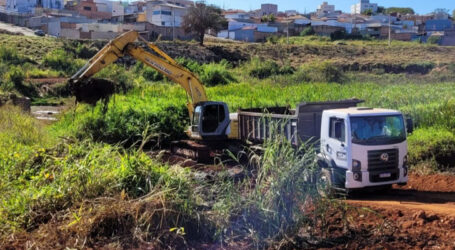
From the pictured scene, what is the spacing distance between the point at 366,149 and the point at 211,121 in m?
7.48

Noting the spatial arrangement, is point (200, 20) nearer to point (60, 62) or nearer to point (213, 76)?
point (60, 62)

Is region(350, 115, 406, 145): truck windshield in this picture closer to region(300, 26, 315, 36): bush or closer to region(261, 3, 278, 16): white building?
region(300, 26, 315, 36): bush

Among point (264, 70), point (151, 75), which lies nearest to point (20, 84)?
point (151, 75)

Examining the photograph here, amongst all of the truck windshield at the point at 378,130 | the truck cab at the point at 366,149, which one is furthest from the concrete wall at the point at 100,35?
the truck windshield at the point at 378,130

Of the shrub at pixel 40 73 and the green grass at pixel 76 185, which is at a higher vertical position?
the shrub at pixel 40 73

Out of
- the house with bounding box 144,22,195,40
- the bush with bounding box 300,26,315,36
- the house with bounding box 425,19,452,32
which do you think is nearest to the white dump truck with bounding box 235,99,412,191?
the house with bounding box 144,22,195,40

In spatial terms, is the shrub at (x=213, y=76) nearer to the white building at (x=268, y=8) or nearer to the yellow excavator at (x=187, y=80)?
the yellow excavator at (x=187, y=80)

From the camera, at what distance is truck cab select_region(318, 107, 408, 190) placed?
10.9m

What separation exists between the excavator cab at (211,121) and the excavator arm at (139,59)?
717 mm

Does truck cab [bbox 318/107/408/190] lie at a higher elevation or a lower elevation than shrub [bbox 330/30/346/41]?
lower

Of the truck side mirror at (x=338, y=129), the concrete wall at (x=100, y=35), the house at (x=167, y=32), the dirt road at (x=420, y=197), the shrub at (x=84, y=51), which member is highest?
the house at (x=167, y=32)

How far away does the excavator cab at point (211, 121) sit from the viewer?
56.7ft

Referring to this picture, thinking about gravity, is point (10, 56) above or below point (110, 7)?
below

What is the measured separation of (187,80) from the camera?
18.1 m
